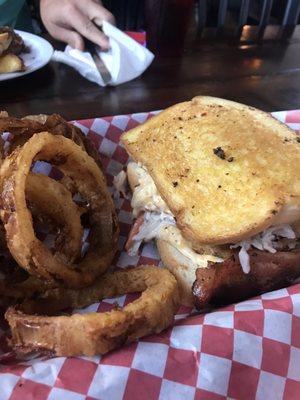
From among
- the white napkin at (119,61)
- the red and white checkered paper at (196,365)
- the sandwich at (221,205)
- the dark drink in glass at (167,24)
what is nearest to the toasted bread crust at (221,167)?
the sandwich at (221,205)

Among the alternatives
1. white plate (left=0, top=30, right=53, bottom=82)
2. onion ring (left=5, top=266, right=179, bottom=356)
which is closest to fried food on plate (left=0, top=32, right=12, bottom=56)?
white plate (left=0, top=30, right=53, bottom=82)

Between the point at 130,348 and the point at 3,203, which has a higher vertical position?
the point at 3,203

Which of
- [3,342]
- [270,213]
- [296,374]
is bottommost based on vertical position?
[3,342]

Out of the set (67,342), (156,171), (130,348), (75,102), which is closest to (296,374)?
(130,348)

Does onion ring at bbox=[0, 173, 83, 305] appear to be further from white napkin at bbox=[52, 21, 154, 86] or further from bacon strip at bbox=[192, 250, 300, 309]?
white napkin at bbox=[52, 21, 154, 86]

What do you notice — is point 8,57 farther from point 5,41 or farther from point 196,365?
point 196,365

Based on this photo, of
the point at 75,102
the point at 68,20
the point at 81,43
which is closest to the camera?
the point at 75,102

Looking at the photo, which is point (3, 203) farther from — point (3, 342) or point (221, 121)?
point (221, 121)
